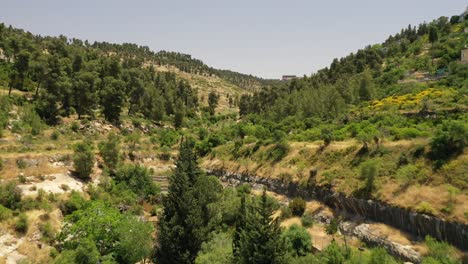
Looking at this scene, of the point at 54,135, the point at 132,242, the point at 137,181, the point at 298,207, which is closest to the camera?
the point at 132,242

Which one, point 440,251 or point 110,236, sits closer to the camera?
point 440,251

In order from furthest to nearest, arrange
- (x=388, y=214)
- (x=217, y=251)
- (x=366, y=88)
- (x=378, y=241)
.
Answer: (x=366, y=88) < (x=388, y=214) < (x=378, y=241) < (x=217, y=251)

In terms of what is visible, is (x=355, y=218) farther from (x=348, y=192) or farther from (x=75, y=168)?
(x=75, y=168)

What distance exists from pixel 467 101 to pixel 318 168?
25.8 meters

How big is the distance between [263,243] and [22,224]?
25.6 m

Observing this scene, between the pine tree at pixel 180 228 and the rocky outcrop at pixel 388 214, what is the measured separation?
52.4 ft

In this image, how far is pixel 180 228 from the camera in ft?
103

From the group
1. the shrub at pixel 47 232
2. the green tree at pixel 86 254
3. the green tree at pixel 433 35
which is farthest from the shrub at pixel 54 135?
the green tree at pixel 433 35

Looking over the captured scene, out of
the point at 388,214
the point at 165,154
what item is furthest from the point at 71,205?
the point at 388,214

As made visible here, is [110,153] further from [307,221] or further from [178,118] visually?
[178,118]

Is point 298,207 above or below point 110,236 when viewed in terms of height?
above

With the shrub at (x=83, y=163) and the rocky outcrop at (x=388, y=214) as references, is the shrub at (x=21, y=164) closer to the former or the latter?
the shrub at (x=83, y=163)

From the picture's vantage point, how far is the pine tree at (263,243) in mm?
20109

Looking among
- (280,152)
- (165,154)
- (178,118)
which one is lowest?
(165,154)
